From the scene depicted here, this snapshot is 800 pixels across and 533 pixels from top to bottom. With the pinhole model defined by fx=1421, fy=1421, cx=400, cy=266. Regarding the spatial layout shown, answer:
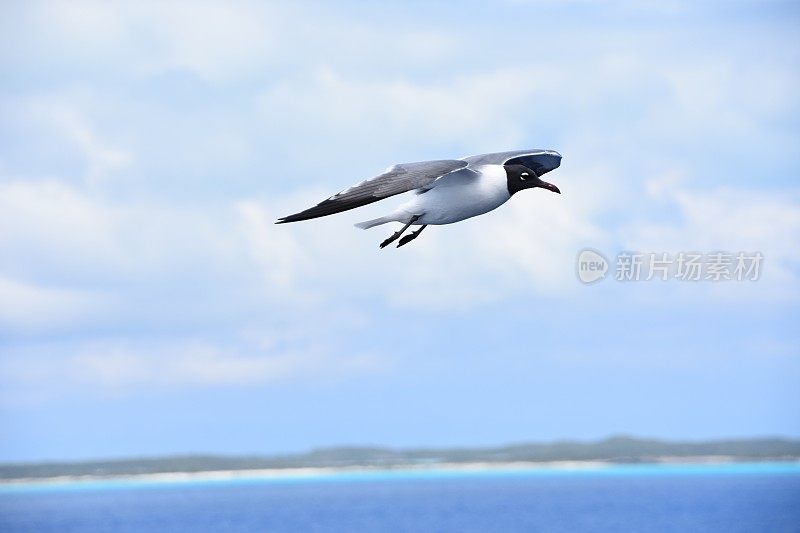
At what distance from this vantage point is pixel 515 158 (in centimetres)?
2277

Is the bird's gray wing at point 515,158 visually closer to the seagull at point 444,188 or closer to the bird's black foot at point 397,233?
the seagull at point 444,188

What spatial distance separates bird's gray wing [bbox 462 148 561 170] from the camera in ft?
73.0

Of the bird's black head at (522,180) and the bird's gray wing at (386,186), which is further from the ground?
the bird's black head at (522,180)

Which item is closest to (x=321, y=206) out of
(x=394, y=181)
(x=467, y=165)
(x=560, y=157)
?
(x=394, y=181)

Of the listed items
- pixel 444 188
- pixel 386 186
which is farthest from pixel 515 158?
pixel 386 186

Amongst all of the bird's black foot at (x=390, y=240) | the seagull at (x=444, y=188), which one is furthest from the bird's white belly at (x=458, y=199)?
the bird's black foot at (x=390, y=240)

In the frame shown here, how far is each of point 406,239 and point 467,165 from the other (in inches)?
60.4

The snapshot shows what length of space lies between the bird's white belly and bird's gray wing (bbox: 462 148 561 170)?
2.47 feet

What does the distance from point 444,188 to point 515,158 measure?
2233 mm

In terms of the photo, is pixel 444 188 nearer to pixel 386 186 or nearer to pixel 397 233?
pixel 397 233

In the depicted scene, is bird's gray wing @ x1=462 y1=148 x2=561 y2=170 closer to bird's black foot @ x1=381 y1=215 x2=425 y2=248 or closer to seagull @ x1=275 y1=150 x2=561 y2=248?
seagull @ x1=275 y1=150 x2=561 y2=248

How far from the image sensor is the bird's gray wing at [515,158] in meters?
22.3

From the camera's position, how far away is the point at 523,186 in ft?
72.2

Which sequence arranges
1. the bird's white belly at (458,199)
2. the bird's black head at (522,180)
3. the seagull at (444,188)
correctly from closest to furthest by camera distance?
the seagull at (444,188) → the bird's white belly at (458,199) → the bird's black head at (522,180)
